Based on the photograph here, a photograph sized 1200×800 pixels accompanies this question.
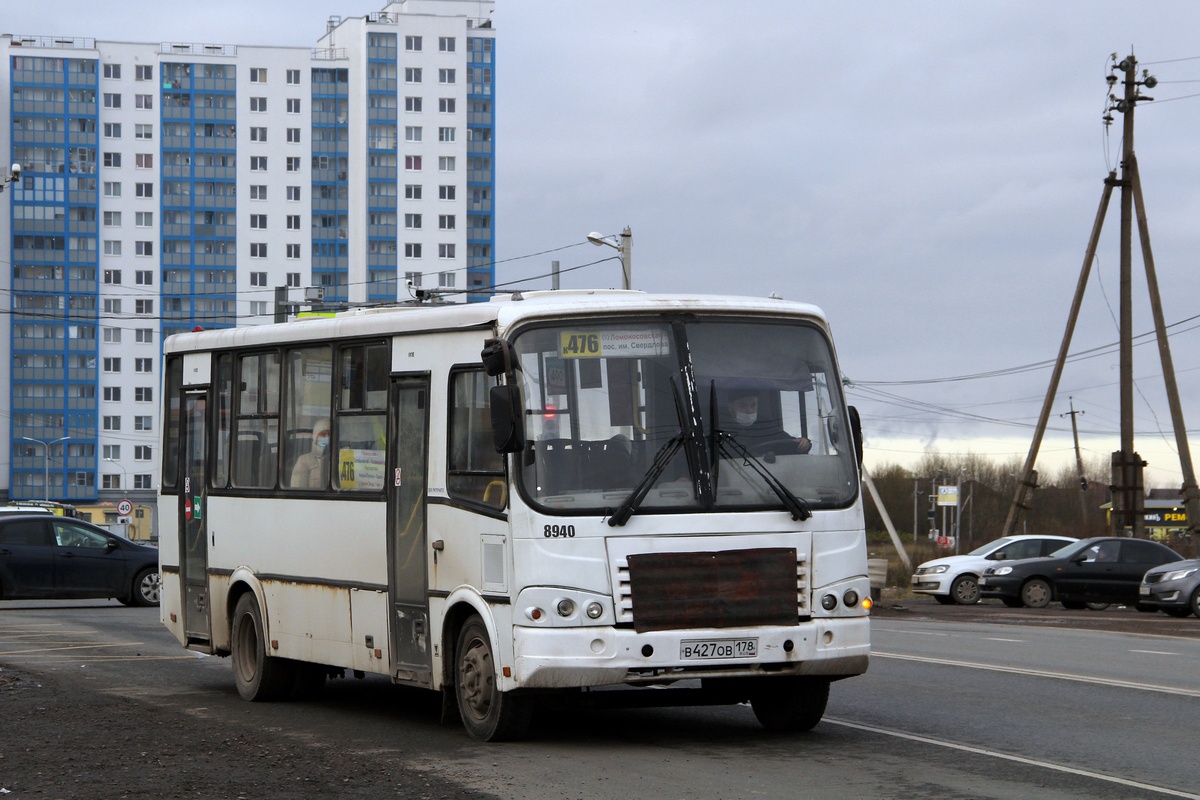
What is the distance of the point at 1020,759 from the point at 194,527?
25.4ft

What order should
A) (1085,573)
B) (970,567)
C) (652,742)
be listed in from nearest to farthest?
(652,742) → (1085,573) → (970,567)

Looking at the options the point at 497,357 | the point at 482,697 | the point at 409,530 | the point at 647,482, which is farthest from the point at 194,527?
the point at 647,482

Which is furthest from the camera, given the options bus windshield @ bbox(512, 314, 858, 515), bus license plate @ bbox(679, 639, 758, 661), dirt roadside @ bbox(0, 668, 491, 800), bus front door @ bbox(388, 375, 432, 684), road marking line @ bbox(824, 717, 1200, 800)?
bus front door @ bbox(388, 375, 432, 684)

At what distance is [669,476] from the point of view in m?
10.2

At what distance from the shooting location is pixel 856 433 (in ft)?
35.9

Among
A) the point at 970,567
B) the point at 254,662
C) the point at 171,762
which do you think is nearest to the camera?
the point at 171,762

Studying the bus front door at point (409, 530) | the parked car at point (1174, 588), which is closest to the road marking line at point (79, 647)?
the bus front door at point (409, 530)

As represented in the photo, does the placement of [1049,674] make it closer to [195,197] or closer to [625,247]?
[625,247]

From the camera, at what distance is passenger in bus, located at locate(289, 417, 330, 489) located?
12.6 metres

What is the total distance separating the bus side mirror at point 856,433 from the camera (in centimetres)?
1088

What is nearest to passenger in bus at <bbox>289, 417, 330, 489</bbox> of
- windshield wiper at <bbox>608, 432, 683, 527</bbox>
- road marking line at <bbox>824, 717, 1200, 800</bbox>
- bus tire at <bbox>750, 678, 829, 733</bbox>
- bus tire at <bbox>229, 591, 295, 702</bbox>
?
bus tire at <bbox>229, 591, 295, 702</bbox>

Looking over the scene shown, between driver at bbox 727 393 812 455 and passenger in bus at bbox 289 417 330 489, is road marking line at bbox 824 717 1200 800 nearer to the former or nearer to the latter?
driver at bbox 727 393 812 455

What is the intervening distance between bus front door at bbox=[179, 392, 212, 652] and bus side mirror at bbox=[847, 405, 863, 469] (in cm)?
605

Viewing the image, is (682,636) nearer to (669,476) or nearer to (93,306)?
(669,476)
